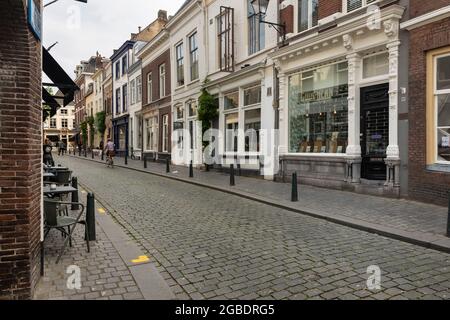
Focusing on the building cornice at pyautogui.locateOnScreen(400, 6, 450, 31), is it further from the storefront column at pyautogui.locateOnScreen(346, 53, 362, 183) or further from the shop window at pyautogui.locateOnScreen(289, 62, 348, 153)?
the shop window at pyautogui.locateOnScreen(289, 62, 348, 153)

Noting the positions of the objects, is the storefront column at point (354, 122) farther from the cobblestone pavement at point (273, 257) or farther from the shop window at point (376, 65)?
the cobblestone pavement at point (273, 257)

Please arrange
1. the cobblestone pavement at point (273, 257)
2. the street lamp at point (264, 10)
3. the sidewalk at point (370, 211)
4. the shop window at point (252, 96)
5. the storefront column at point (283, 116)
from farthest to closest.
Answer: the shop window at point (252, 96)
the storefront column at point (283, 116)
the street lamp at point (264, 10)
the sidewalk at point (370, 211)
the cobblestone pavement at point (273, 257)

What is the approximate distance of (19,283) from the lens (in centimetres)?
349

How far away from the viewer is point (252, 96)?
1592 centimetres

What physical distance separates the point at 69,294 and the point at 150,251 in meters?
1.71

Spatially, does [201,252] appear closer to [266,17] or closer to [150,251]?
[150,251]

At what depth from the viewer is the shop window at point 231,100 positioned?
17.0 metres

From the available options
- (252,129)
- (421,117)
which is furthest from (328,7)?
(252,129)

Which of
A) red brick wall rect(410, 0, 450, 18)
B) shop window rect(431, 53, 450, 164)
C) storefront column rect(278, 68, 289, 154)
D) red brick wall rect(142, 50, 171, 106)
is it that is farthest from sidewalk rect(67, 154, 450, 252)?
red brick wall rect(142, 50, 171, 106)

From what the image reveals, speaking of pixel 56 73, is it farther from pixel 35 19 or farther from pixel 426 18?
pixel 426 18

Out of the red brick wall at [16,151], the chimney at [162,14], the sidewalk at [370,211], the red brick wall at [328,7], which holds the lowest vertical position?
the sidewalk at [370,211]

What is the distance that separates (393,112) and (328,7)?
4448mm

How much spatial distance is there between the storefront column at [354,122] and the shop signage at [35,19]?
29.1 ft

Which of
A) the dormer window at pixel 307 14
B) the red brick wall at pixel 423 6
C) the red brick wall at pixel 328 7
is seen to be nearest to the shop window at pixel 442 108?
the red brick wall at pixel 423 6
